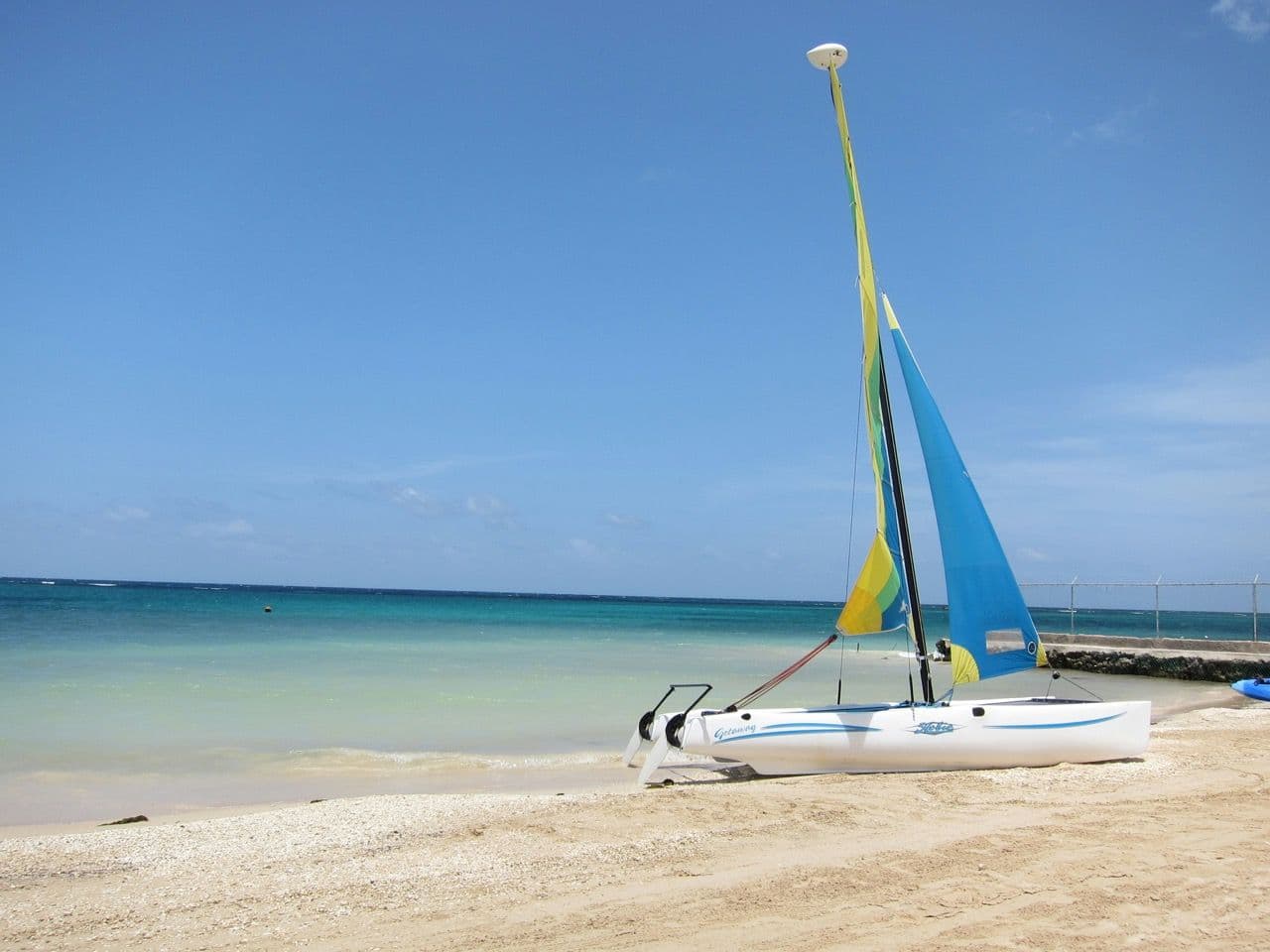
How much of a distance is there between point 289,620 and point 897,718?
4004cm

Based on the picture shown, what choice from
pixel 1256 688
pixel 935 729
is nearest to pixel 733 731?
pixel 935 729

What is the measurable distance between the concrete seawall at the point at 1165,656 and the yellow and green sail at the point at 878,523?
45.4 feet

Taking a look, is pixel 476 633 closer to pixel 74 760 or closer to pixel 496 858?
pixel 74 760

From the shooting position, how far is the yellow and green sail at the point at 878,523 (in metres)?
9.65

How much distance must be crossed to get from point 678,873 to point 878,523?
5229mm

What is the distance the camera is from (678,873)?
216 inches

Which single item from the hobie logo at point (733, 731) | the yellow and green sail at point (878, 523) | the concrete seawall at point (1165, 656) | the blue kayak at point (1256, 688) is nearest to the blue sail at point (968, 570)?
the yellow and green sail at point (878, 523)

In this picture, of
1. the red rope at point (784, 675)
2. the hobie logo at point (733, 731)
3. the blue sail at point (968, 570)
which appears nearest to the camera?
the hobie logo at point (733, 731)

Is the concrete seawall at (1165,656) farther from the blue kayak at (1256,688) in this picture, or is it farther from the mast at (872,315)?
the mast at (872,315)

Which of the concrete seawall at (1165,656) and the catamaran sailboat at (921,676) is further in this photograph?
the concrete seawall at (1165,656)

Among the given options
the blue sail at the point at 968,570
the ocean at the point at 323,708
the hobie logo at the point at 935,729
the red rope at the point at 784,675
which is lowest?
the ocean at the point at 323,708

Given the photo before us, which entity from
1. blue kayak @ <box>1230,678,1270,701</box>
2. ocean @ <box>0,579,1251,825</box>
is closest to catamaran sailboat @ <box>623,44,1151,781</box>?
ocean @ <box>0,579,1251,825</box>

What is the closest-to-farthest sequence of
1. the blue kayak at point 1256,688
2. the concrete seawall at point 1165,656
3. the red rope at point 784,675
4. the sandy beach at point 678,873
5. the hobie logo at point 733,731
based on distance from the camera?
1. the sandy beach at point 678,873
2. the hobie logo at point 733,731
3. the red rope at point 784,675
4. the blue kayak at point 1256,688
5. the concrete seawall at point 1165,656

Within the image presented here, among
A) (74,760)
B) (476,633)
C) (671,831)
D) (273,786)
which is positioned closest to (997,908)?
(671,831)
